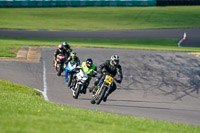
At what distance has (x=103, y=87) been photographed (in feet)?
54.2

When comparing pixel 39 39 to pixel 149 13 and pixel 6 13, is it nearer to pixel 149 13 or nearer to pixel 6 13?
pixel 6 13

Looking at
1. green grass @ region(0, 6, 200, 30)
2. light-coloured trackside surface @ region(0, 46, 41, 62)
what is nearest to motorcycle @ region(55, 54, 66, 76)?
light-coloured trackside surface @ region(0, 46, 41, 62)

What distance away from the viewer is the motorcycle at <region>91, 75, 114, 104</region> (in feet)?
54.0

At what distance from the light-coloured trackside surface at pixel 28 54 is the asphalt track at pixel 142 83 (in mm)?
417

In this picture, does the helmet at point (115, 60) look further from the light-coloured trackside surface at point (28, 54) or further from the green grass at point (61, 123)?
the light-coloured trackside surface at point (28, 54)

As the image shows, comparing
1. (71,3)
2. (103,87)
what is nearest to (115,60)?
(103,87)

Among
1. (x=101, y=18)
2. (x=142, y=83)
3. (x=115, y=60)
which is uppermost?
(x=101, y=18)

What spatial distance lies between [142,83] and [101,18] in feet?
110

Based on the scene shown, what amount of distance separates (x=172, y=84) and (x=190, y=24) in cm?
3103

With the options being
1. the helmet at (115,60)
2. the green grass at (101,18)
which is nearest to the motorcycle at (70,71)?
the helmet at (115,60)

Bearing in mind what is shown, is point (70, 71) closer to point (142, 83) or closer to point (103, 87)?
point (103, 87)

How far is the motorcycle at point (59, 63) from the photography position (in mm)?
23016

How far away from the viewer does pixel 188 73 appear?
2406cm

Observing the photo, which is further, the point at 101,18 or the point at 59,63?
the point at 101,18
